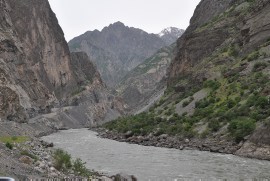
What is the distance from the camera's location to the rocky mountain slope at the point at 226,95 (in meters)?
48.5

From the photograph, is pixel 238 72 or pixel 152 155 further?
pixel 238 72

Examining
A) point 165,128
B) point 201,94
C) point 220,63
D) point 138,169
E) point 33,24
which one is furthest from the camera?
point 33,24

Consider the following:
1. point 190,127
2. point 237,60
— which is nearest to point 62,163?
point 190,127

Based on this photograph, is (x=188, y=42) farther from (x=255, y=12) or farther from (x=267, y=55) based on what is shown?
(x=267, y=55)

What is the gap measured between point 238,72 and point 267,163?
3696 cm

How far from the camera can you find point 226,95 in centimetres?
6794

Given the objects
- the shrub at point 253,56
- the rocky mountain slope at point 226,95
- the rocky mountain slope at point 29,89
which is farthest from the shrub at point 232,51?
the rocky mountain slope at point 29,89

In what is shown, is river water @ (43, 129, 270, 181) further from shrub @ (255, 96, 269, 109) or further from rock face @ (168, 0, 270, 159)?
shrub @ (255, 96, 269, 109)

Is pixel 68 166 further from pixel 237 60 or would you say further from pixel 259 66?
pixel 237 60

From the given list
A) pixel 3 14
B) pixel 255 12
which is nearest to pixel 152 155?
pixel 255 12

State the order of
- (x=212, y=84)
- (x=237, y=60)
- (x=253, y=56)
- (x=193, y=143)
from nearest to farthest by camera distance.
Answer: (x=193, y=143) < (x=253, y=56) < (x=212, y=84) < (x=237, y=60)

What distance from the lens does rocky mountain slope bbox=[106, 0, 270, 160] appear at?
48.5 m

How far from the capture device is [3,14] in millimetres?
147875

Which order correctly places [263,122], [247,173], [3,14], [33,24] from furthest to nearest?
[33,24]
[3,14]
[263,122]
[247,173]
